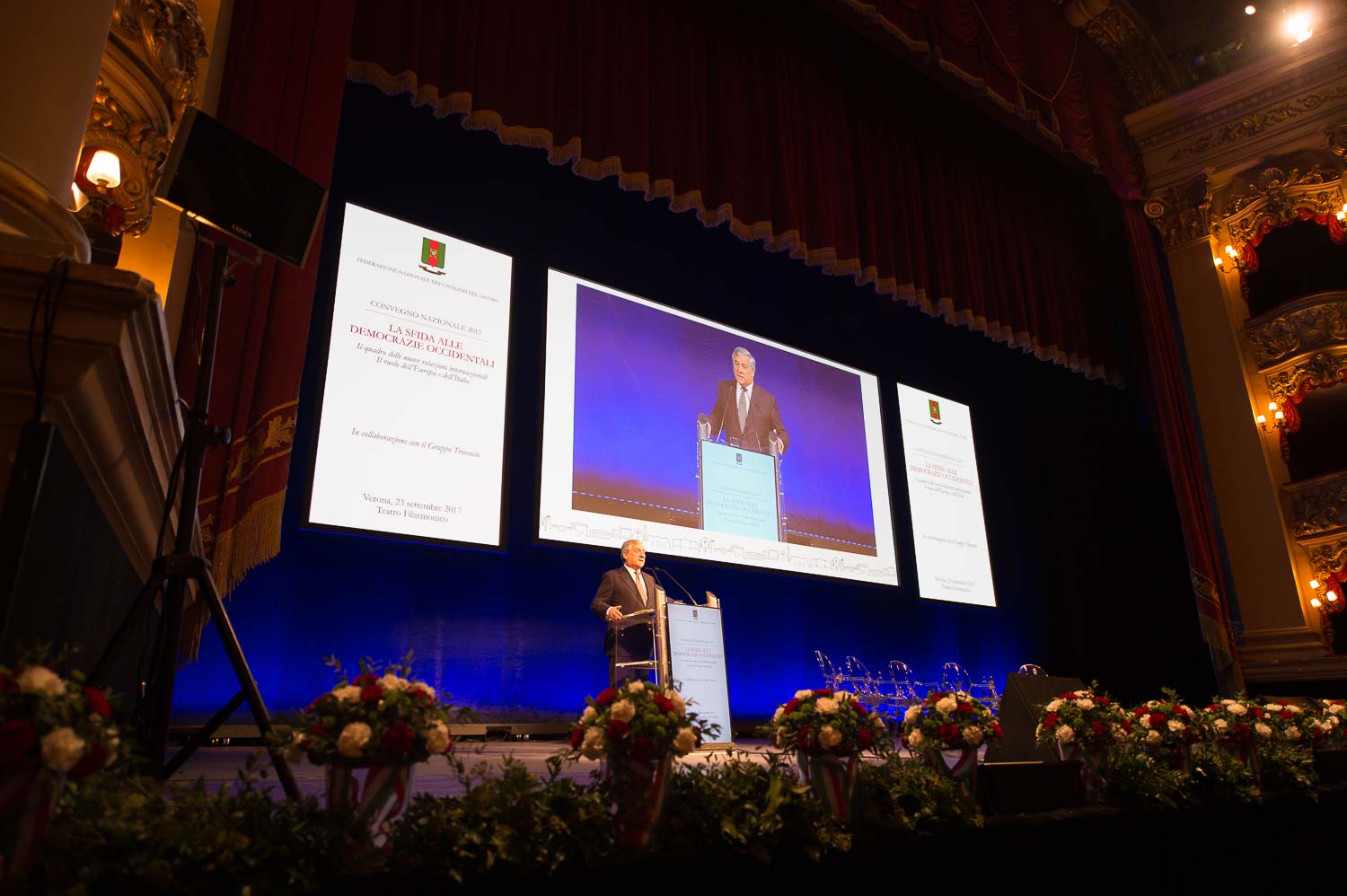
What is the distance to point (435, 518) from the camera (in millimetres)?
4422

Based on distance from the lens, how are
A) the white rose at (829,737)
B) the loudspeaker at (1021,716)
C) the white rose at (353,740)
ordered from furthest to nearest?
the loudspeaker at (1021,716), the white rose at (829,737), the white rose at (353,740)

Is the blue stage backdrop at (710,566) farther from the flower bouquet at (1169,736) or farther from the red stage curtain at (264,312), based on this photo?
the flower bouquet at (1169,736)

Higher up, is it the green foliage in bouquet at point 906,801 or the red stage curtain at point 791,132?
the red stage curtain at point 791,132

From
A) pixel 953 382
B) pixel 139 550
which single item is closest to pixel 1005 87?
pixel 953 382

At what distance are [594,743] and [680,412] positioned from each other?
3.98 meters

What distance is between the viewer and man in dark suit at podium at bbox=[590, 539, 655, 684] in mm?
4195

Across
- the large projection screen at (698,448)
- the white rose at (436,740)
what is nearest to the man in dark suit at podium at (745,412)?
the large projection screen at (698,448)

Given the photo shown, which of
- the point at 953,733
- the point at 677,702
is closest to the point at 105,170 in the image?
the point at 677,702

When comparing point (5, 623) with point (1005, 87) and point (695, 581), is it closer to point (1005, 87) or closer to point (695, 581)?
point (695, 581)

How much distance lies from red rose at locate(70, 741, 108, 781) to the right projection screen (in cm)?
604

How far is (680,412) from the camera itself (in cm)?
556

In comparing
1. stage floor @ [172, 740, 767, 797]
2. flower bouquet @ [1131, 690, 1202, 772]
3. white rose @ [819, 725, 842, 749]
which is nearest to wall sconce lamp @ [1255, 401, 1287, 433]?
flower bouquet @ [1131, 690, 1202, 772]

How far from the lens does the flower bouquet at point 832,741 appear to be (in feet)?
6.45

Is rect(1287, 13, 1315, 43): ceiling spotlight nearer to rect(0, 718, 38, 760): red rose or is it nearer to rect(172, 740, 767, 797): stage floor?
rect(172, 740, 767, 797): stage floor
